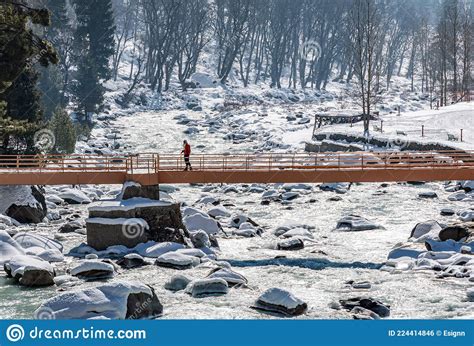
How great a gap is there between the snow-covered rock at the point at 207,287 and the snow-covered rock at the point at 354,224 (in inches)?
440

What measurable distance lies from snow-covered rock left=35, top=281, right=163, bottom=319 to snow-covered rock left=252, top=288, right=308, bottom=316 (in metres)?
2.39

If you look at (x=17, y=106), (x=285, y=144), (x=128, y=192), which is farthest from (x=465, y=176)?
(x=285, y=144)

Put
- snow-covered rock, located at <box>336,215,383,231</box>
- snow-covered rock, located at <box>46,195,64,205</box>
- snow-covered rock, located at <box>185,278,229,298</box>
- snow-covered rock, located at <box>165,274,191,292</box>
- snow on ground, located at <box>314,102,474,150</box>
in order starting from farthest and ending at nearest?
snow on ground, located at <box>314,102,474,150</box>
snow-covered rock, located at <box>46,195,64,205</box>
snow-covered rock, located at <box>336,215,383,231</box>
snow-covered rock, located at <box>165,274,191,292</box>
snow-covered rock, located at <box>185,278,229,298</box>

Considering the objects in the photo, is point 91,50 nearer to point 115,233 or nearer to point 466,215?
point 115,233

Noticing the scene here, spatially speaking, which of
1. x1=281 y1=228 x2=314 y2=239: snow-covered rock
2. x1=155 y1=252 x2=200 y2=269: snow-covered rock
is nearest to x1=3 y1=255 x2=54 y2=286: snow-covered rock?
x1=155 y1=252 x2=200 y2=269: snow-covered rock

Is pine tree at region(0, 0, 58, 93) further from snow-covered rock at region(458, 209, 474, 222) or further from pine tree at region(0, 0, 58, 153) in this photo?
snow-covered rock at region(458, 209, 474, 222)

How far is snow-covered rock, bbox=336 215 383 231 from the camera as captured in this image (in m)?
28.6

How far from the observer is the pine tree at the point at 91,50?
63.1 m

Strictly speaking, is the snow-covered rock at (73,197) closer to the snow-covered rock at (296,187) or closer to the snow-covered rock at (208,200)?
the snow-covered rock at (208,200)

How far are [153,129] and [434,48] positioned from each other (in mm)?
48127

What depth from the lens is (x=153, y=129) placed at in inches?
Answer: 2562

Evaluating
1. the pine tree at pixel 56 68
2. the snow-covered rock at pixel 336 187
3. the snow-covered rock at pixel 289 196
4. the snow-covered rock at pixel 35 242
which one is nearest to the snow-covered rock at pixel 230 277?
the snow-covered rock at pixel 35 242

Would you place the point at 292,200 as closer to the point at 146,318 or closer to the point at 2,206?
the point at 2,206

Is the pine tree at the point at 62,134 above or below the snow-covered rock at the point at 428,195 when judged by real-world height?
above
